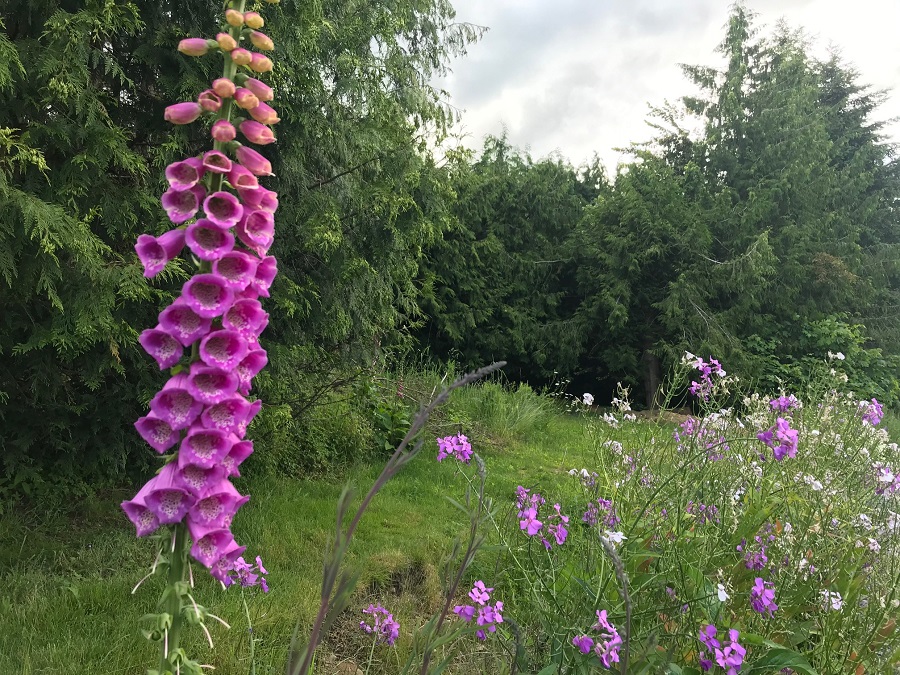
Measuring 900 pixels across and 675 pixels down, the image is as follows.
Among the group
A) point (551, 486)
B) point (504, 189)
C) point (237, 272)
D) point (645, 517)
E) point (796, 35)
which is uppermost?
point (796, 35)

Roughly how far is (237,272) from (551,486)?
4637 millimetres

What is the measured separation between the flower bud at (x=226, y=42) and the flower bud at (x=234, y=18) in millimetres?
25

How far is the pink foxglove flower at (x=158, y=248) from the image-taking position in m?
1.09

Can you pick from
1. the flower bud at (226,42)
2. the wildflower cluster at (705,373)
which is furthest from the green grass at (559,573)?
the flower bud at (226,42)

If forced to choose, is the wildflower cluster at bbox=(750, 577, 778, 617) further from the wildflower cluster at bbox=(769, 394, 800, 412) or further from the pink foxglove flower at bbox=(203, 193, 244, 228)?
the pink foxglove flower at bbox=(203, 193, 244, 228)

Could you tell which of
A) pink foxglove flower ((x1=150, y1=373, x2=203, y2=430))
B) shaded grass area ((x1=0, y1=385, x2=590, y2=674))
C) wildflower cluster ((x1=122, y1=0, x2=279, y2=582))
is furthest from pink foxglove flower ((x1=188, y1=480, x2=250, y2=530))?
shaded grass area ((x1=0, y1=385, x2=590, y2=674))

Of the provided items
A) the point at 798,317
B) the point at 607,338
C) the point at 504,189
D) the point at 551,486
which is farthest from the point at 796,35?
the point at 551,486

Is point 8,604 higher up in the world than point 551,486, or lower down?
lower down

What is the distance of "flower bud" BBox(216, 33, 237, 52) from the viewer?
1.05 m

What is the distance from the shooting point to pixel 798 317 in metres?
11.2

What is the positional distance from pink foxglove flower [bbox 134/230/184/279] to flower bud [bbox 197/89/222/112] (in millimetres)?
241

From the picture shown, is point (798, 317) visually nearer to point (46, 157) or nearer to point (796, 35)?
point (796, 35)

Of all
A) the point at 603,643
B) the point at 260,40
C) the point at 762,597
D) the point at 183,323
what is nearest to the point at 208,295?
the point at 183,323

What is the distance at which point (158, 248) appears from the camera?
3.64 feet
